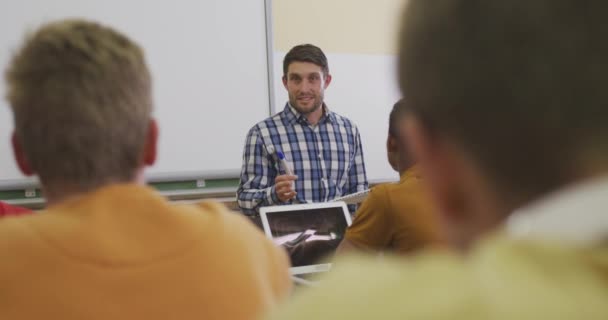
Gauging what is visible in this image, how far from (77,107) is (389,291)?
2.08 ft

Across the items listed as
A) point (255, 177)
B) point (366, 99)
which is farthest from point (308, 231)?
point (366, 99)

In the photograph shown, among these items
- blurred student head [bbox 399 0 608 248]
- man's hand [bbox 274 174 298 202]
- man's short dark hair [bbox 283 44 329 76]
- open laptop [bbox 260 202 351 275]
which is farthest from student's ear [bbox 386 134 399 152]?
man's short dark hair [bbox 283 44 329 76]

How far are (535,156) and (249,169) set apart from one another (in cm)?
219

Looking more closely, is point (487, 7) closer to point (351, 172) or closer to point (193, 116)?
point (351, 172)

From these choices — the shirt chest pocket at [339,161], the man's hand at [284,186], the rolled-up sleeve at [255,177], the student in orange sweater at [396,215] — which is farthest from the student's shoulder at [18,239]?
the shirt chest pocket at [339,161]

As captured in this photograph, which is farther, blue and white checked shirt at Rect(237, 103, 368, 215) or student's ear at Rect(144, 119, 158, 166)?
blue and white checked shirt at Rect(237, 103, 368, 215)

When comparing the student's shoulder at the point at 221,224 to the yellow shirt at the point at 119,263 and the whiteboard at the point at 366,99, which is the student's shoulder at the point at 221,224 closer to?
the yellow shirt at the point at 119,263

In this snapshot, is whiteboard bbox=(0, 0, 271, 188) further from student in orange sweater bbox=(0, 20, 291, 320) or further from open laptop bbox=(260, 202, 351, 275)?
student in orange sweater bbox=(0, 20, 291, 320)

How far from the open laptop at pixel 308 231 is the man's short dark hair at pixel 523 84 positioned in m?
1.29

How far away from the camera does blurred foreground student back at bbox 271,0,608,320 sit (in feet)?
1.15

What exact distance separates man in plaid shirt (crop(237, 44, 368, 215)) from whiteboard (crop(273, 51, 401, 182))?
929mm

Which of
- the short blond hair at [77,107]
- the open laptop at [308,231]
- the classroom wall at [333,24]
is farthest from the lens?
the classroom wall at [333,24]

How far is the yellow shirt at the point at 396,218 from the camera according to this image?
4.82ft

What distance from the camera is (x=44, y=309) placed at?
0.77 metres
